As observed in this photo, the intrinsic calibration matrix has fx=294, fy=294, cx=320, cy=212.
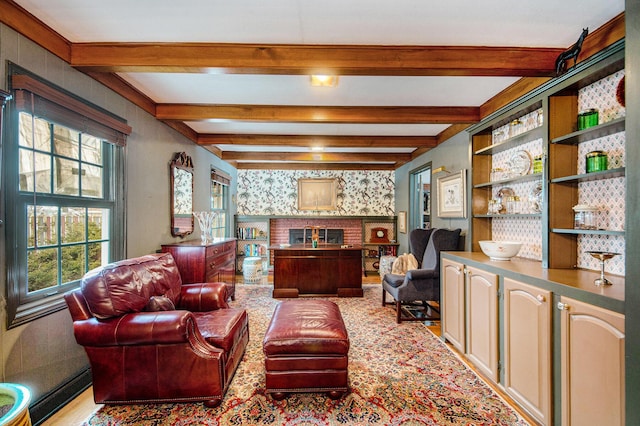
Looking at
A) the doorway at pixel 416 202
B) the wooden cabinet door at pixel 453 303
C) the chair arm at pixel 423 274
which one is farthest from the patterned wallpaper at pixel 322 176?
the wooden cabinet door at pixel 453 303

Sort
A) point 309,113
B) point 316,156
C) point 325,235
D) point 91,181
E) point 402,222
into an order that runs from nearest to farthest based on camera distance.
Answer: point 91,181
point 309,113
point 316,156
point 402,222
point 325,235

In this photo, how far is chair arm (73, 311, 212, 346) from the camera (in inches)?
74.5

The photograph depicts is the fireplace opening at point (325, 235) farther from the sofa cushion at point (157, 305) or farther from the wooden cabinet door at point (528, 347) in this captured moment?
the wooden cabinet door at point (528, 347)

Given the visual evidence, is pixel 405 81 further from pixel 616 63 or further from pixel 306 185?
pixel 306 185

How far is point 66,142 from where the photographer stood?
2.33 metres

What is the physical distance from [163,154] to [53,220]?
1.61 meters

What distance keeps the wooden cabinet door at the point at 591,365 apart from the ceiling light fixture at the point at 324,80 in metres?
2.35

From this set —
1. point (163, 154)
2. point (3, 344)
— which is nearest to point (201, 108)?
point (163, 154)

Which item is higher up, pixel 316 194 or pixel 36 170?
pixel 316 194

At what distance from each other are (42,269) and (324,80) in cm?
264

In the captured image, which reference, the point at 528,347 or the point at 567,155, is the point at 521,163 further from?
the point at 528,347

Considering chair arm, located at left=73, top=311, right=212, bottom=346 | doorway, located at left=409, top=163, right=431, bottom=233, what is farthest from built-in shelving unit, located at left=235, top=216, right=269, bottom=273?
chair arm, located at left=73, top=311, right=212, bottom=346

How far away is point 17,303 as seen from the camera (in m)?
1.84

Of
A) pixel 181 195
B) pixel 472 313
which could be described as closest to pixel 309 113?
pixel 181 195
